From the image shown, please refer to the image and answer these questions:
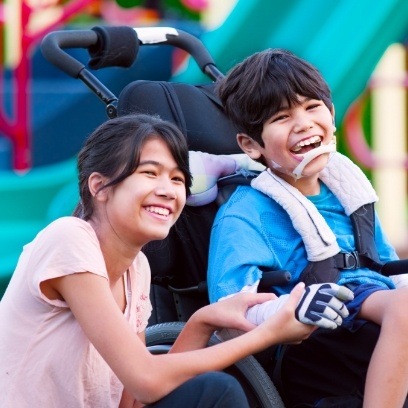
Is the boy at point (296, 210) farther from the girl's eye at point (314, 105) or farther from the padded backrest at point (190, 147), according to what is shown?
the padded backrest at point (190, 147)

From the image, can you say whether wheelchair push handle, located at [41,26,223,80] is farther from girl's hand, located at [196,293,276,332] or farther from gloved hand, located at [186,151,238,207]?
girl's hand, located at [196,293,276,332]

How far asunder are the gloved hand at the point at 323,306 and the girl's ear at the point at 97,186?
0.49 m

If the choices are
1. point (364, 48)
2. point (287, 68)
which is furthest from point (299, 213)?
point (364, 48)

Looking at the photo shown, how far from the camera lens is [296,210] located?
8.80 feet

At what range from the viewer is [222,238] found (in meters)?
2.66

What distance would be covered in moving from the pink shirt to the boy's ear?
58cm

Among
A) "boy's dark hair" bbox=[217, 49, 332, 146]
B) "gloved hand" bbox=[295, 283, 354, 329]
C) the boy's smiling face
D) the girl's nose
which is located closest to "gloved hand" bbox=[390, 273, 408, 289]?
the boy's smiling face

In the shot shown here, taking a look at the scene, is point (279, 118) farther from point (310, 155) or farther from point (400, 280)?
point (400, 280)

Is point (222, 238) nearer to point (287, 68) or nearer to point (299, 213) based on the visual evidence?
point (299, 213)

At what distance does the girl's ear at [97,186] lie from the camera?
245cm

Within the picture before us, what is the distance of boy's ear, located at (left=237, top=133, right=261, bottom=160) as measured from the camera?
9.29ft

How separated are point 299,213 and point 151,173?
0.41 metres

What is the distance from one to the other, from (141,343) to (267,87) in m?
0.78

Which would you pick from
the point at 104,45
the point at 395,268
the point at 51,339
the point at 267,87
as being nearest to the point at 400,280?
the point at 395,268
